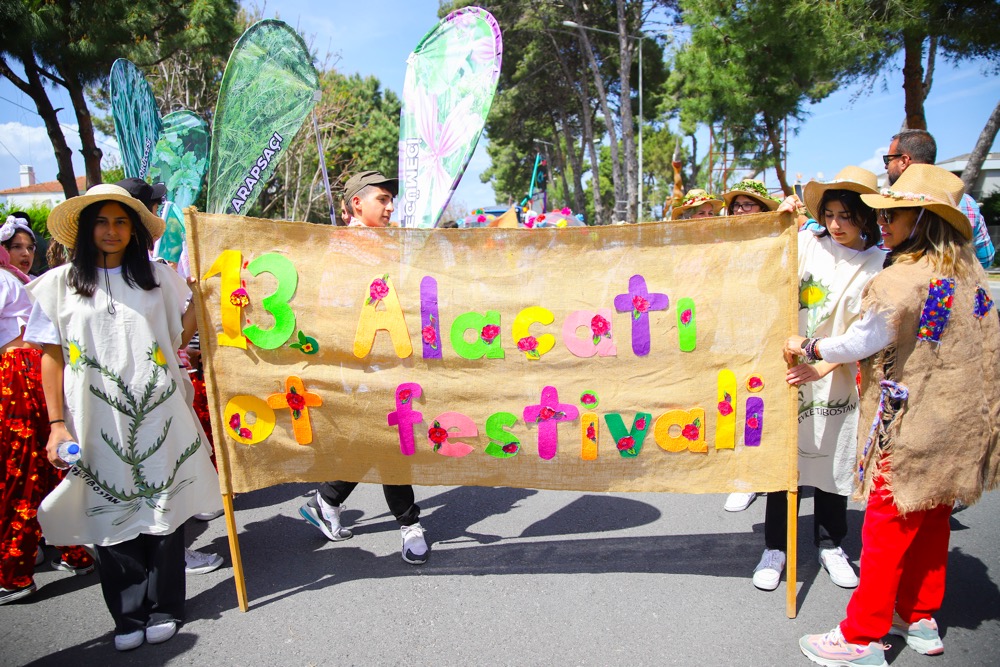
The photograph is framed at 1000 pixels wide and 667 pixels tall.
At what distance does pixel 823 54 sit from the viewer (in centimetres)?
1004

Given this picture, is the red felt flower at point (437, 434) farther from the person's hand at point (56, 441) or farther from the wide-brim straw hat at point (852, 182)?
the wide-brim straw hat at point (852, 182)

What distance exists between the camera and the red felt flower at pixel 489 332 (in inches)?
105

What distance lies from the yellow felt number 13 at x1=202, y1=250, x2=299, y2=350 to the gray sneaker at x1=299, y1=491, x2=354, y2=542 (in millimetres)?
1083

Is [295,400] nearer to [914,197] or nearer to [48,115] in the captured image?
[914,197]

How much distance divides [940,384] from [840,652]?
1.01m

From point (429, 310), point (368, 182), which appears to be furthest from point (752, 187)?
point (368, 182)

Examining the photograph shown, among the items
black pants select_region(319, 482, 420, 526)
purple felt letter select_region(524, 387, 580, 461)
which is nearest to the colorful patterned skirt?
black pants select_region(319, 482, 420, 526)

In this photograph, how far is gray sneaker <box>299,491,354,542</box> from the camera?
3367 mm

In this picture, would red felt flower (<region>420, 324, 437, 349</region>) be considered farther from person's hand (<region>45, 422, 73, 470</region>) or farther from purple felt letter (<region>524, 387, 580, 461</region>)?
person's hand (<region>45, 422, 73, 470</region>)

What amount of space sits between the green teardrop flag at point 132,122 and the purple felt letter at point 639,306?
14.4 feet

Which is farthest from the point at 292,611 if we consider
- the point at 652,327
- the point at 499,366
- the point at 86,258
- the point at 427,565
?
the point at 652,327

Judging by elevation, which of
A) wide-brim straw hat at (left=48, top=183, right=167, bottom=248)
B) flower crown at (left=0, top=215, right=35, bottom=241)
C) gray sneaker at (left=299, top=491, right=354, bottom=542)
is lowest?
gray sneaker at (left=299, top=491, right=354, bottom=542)

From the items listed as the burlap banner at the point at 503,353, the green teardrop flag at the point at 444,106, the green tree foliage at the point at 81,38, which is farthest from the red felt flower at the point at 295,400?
the green tree foliage at the point at 81,38

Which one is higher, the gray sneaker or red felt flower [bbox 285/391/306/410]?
red felt flower [bbox 285/391/306/410]
